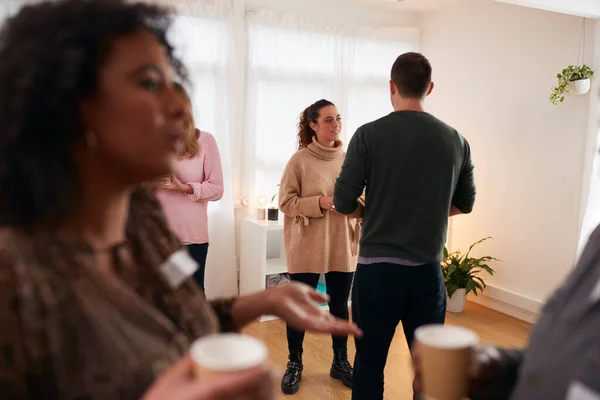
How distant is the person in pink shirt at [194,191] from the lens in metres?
2.94

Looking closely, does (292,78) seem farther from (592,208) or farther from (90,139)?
(90,139)

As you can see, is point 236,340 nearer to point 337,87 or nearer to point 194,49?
point 194,49

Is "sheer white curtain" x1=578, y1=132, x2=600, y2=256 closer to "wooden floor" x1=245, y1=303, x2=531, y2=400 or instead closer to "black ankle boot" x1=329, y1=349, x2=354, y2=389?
"wooden floor" x1=245, y1=303, x2=531, y2=400

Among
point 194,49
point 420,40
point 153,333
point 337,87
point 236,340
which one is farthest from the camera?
point 420,40

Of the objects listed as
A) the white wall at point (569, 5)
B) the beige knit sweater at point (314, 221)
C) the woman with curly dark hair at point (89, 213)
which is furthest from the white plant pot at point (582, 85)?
the woman with curly dark hair at point (89, 213)

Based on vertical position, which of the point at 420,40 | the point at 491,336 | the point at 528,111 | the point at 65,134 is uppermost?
the point at 420,40

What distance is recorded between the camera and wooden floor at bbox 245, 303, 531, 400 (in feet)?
9.43

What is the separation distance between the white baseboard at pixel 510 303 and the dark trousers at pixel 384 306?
2222 mm

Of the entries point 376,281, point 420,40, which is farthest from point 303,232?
point 420,40

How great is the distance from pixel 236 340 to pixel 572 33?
12.6 ft

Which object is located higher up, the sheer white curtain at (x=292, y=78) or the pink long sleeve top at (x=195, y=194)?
the sheer white curtain at (x=292, y=78)

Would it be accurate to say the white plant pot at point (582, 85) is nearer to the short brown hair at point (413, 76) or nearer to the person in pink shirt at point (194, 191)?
the short brown hair at point (413, 76)

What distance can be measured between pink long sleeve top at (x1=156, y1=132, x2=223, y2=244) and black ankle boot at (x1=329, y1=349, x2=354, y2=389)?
101 centimetres

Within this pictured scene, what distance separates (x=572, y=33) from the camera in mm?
3686
